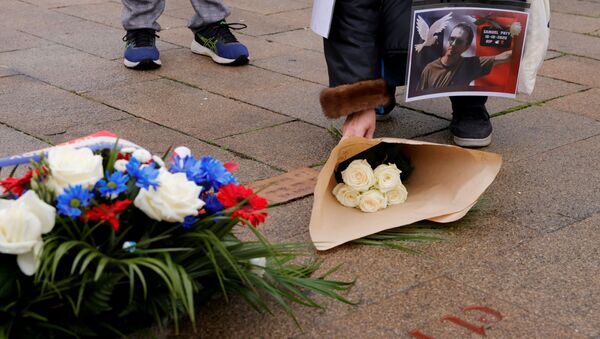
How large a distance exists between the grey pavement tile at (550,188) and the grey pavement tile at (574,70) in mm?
1161

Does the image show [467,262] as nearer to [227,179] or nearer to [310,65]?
[227,179]

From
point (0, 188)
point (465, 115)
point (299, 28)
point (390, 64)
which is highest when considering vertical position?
point (0, 188)

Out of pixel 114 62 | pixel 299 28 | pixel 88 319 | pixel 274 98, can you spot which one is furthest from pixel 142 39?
pixel 88 319

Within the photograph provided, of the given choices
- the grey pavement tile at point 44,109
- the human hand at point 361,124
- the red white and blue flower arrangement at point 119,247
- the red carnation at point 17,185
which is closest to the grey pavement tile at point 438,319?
the red white and blue flower arrangement at point 119,247

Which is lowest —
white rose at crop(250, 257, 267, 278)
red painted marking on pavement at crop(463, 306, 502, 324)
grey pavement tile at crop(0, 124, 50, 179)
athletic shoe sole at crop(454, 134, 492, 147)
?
grey pavement tile at crop(0, 124, 50, 179)

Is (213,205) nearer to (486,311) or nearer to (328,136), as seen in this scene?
(486,311)

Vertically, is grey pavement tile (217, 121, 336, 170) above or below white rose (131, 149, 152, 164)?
below

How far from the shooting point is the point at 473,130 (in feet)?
12.2

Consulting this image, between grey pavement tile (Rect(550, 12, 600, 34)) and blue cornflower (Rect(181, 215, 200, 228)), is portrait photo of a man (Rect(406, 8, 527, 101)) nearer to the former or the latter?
blue cornflower (Rect(181, 215, 200, 228))

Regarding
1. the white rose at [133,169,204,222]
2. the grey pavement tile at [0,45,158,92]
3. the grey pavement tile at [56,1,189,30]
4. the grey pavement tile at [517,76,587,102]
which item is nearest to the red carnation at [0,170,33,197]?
the white rose at [133,169,204,222]

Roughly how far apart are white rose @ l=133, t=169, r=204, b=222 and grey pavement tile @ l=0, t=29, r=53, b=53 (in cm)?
334

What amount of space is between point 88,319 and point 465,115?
2.17 metres

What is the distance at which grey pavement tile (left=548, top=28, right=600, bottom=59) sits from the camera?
541 centimetres

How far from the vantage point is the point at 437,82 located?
135 inches
